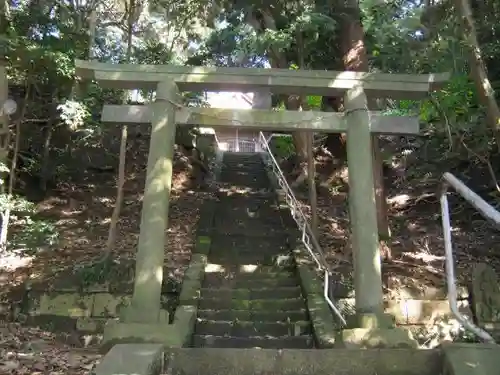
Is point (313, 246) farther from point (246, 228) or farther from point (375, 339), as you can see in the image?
point (375, 339)

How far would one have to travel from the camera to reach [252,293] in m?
7.17

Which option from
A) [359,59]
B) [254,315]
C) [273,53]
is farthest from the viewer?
[273,53]

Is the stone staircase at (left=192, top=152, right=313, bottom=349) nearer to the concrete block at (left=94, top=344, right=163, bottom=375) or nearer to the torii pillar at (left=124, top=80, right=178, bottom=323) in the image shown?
the torii pillar at (left=124, top=80, right=178, bottom=323)

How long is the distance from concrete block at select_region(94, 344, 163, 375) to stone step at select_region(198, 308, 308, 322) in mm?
2101

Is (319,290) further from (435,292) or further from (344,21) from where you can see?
(344,21)

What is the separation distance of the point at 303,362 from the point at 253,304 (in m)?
2.45

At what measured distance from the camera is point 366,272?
5301mm

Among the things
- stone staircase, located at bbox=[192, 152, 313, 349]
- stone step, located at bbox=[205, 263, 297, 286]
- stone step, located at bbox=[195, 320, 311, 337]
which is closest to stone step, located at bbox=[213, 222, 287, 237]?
stone staircase, located at bbox=[192, 152, 313, 349]

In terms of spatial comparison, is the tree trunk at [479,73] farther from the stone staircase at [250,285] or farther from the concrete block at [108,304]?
the concrete block at [108,304]

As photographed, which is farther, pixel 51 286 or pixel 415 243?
pixel 415 243

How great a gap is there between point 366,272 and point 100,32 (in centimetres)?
898

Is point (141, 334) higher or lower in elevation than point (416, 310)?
lower

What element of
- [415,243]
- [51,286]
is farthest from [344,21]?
[51,286]

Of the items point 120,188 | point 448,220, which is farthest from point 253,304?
point 448,220
